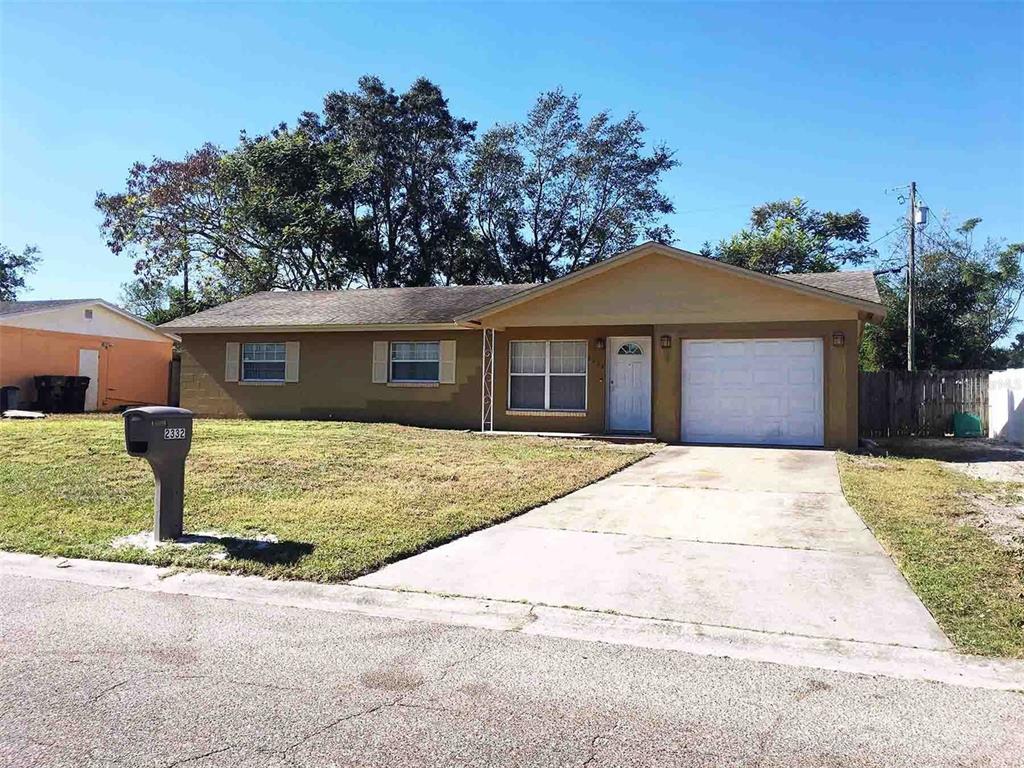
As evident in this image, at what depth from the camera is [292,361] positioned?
19781mm

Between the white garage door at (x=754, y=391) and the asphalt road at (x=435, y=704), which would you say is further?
the white garage door at (x=754, y=391)

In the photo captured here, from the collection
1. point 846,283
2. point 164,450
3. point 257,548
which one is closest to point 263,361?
point 164,450

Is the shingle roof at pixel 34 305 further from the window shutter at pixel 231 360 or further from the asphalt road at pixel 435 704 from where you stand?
the asphalt road at pixel 435 704

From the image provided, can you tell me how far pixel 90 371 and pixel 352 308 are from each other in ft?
36.9

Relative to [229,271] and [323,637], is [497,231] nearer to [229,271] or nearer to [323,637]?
[229,271]

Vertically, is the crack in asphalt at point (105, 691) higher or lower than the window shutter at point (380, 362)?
lower

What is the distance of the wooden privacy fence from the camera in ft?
62.3

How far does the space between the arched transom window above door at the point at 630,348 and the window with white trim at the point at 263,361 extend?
355 inches

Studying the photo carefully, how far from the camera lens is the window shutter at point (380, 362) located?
18859 mm

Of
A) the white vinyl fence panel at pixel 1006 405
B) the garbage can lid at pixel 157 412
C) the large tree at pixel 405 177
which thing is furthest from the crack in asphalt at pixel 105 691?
the large tree at pixel 405 177

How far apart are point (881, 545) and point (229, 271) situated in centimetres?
3348

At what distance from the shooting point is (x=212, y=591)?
555 centimetres

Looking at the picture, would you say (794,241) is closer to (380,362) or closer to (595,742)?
(380,362)

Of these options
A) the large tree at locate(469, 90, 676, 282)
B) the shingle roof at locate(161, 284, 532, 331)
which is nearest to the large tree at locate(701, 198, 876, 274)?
the large tree at locate(469, 90, 676, 282)
